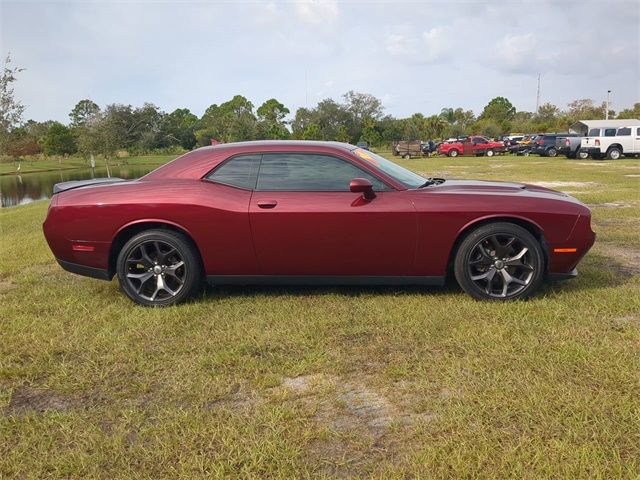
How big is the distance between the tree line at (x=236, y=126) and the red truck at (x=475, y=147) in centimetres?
1868

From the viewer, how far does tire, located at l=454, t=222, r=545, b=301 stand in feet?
12.8

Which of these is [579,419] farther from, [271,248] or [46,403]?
[46,403]

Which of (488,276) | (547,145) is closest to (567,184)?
(488,276)

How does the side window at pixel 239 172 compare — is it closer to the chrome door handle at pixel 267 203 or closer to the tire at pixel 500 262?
the chrome door handle at pixel 267 203

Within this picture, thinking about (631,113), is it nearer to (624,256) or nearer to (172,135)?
(172,135)

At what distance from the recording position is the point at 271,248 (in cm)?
403

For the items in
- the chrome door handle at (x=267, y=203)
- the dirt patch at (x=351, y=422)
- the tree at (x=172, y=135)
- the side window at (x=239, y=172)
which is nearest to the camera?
the dirt patch at (x=351, y=422)

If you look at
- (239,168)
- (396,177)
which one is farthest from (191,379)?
(396,177)

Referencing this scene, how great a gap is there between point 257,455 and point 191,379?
0.86 meters

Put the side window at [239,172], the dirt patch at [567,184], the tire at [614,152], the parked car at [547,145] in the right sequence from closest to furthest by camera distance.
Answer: the side window at [239,172] → the dirt patch at [567,184] → the tire at [614,152] → the parked car at [547,145]

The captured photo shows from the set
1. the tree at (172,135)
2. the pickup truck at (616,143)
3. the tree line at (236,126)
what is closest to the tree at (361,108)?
the tree line at (236,126)

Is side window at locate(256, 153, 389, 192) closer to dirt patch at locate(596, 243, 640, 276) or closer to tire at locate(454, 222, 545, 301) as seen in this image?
tire at locate(454, 222, 545, 301)

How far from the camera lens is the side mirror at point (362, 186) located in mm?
3857

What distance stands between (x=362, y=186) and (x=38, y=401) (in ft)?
8.42
